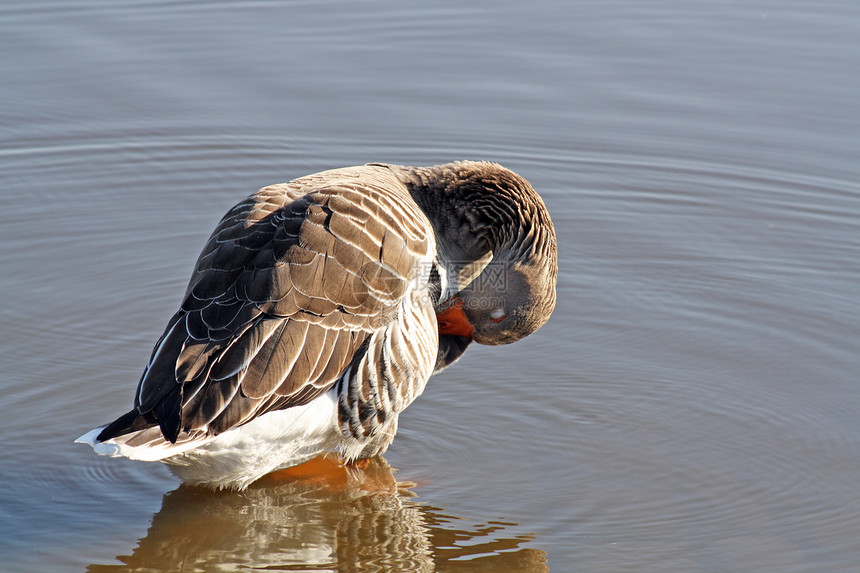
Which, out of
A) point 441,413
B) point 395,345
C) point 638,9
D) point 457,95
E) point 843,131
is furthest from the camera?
point 638,9

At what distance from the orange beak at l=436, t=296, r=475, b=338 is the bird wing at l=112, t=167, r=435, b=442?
0.66 metres

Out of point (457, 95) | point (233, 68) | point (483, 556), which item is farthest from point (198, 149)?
point (483, 556)

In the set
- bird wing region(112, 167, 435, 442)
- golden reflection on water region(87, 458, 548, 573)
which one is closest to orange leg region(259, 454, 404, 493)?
golden reflection on water region(87, 458, 548, 573)

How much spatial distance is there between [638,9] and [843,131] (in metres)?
3.44

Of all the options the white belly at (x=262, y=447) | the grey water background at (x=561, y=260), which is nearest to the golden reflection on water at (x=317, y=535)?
the grey water background at (x=561, y=260)

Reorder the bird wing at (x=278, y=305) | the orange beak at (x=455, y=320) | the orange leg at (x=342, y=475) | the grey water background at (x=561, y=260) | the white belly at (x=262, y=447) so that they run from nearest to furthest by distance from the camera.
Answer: the bird wing at (x=278, y=305), the white belly at (x=262, y=447), the grey water background at (x=561, y=260), the orange leg at (x=342, y=475), the orange beak at (x=455, y=320)

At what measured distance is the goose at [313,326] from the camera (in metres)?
5.05

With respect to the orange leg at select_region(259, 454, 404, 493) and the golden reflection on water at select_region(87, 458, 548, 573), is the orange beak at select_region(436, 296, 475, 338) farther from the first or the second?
the golden reflection on water at select_region(87, 458, 548, 573)

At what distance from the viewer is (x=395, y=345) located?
5.74 meters

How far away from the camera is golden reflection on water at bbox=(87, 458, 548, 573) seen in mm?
5215

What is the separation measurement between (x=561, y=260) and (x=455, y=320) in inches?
84.9

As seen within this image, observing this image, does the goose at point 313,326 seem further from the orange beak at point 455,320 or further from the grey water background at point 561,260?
the grey water background at point 561,260

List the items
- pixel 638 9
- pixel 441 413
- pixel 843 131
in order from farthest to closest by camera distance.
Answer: pixel 638 9
pixel 843 131
pixel 441 413

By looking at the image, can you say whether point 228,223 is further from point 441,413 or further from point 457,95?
point 457,95
